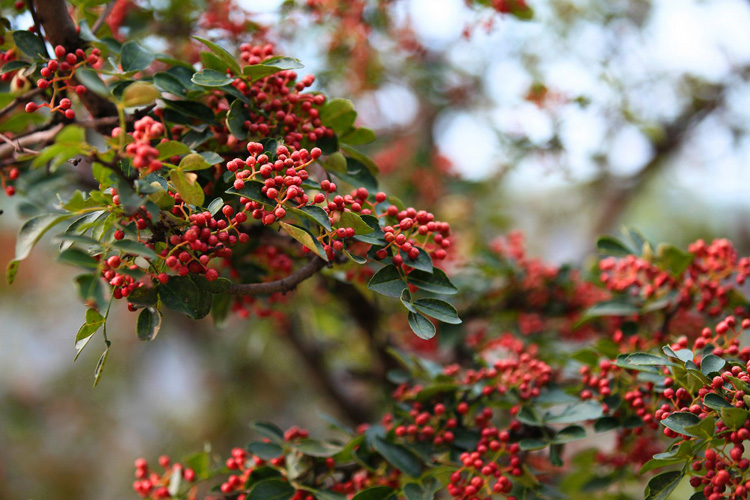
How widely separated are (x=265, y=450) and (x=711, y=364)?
82 cm

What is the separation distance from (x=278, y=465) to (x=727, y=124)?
246 centimetres

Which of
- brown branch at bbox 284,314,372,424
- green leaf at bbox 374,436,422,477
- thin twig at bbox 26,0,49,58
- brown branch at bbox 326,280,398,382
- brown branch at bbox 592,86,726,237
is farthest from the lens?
brown branch at bbox 592,86,726,237

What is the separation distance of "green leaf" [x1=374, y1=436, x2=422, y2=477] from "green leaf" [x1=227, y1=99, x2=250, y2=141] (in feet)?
2.11

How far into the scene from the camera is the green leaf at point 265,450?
4.06 feet

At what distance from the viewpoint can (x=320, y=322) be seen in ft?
7.31

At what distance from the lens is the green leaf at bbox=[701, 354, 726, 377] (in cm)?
99

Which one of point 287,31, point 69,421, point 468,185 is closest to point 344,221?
point 287,31

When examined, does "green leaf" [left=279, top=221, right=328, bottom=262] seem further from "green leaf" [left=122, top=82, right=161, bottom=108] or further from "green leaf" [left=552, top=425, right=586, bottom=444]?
"green leaf" [left=552, top=425, right=586, bottom=444]

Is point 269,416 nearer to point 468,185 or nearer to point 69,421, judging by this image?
point 69,421

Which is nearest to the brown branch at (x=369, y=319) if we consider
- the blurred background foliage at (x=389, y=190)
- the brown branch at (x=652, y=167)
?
the blurred background foliage at (x=389, y=190)

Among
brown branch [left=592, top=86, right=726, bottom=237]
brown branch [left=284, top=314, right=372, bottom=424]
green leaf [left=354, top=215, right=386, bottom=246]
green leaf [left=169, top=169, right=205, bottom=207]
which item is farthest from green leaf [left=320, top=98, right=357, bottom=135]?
brown branch [left=592, top=86, right=726, bottom=237]

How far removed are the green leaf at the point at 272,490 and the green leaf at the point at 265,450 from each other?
0.23 ft

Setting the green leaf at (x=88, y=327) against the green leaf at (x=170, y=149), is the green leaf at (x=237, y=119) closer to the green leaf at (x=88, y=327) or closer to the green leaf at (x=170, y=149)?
the green leaf at (x=170, y=149)

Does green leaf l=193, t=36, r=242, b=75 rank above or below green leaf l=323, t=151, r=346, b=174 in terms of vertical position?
above
